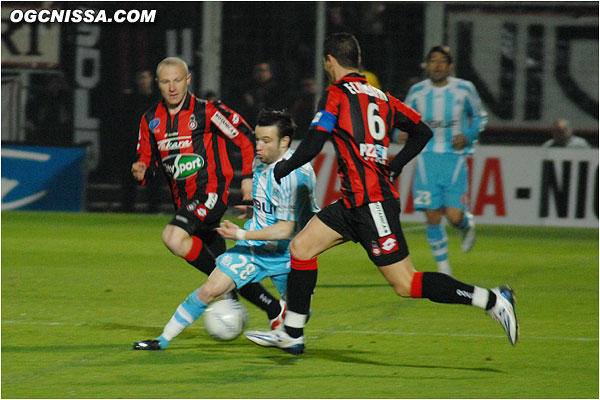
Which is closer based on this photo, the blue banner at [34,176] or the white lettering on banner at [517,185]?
the white lettering on banner at [517,185]

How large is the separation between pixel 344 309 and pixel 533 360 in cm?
213

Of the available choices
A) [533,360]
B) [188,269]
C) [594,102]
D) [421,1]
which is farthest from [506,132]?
[533,360]

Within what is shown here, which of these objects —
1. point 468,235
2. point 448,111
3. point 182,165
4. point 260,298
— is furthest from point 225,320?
point 468,235

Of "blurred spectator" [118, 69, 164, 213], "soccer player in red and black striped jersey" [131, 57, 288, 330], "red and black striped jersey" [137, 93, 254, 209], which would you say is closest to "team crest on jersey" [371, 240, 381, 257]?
"soccer player in red and black striped jersey" [131, 57, 288, 330]

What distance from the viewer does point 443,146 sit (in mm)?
9641

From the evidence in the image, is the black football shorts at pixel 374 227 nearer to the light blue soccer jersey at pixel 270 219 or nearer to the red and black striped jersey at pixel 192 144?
the light blue soccer jersey at pixel 270 219

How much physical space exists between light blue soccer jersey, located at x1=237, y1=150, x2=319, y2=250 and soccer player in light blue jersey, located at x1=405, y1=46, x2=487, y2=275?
3209 mm

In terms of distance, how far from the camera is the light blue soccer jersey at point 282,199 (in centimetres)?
625

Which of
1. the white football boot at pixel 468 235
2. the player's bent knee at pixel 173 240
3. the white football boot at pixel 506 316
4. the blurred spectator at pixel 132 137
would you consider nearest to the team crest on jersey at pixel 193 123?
the player's bent knee at pixel 173 240

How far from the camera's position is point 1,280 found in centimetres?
940

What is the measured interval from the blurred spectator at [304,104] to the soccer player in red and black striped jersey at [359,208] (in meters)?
10.9

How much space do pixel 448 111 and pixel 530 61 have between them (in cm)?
835

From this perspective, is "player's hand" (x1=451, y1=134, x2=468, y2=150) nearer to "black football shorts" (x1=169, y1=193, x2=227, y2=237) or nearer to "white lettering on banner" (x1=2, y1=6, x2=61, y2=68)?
"black football shorts" (x1=169, y1=193, x2=227, y2=237)

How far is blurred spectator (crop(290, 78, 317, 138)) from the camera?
672 inches
